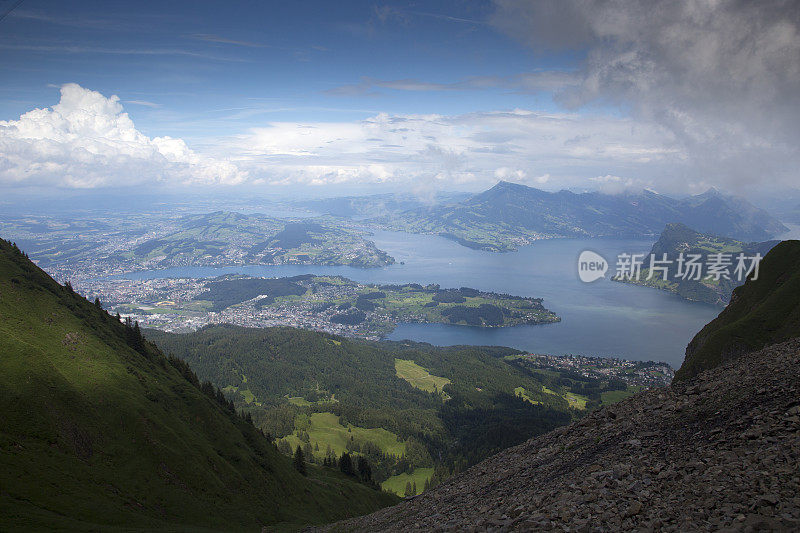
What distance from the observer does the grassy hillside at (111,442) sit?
23.5m

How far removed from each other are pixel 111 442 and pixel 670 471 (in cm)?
3738

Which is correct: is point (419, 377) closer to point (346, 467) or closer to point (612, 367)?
point (612, 367)

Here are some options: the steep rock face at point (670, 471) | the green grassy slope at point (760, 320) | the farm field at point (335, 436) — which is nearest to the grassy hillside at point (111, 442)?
the steep rock face at point (670, 471)

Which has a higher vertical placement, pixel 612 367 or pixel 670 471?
pixel 670 471

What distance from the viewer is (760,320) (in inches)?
1650

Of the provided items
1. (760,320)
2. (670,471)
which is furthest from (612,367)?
(670,471)

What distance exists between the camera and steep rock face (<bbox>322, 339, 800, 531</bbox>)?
8.95 meters

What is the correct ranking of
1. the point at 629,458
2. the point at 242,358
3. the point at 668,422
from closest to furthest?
1. the point at 629,458
2. the point at 668,422
3. the point at 242,358

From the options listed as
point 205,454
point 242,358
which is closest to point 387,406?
point 242,358

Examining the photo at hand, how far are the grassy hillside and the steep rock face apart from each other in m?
18.0

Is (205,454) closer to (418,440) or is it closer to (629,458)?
(629,458)

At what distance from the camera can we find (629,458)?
44.4 ft

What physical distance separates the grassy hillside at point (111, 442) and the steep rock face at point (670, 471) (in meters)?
18.0

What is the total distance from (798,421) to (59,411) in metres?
41.7
